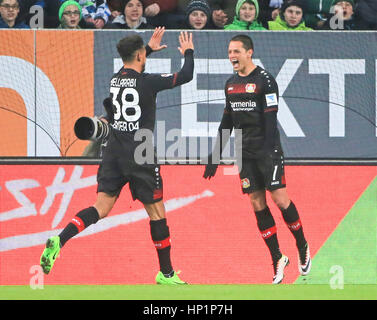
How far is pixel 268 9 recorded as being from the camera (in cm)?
1045

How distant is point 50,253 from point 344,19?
4078mm

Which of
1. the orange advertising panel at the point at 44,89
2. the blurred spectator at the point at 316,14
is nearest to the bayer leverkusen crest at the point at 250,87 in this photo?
the orange advertising panel at the point at 44,89

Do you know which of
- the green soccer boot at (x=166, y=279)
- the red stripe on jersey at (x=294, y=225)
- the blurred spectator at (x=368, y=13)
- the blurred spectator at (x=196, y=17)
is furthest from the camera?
the blurred spectator at (x=368, y=13)

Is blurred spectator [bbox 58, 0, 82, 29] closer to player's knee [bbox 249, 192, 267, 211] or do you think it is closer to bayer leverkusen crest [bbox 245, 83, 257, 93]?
bayer leverkusen crest [bbox 245, 83, 257, 93]

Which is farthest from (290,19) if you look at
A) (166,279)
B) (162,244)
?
(166,279)

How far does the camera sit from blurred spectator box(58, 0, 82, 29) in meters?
10.1

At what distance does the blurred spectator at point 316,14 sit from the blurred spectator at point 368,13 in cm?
29

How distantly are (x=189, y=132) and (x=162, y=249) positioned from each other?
1.45 metres

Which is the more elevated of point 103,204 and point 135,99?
point 135,99

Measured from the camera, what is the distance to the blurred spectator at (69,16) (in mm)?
10078

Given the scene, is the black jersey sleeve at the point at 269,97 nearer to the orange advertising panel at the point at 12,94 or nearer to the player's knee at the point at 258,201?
the player's knee at the point at 258,201

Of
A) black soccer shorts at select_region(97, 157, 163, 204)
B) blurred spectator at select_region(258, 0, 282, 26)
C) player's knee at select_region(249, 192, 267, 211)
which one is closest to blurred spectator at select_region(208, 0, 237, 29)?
blurred spectator at select_region(258, 0, 282, 26)

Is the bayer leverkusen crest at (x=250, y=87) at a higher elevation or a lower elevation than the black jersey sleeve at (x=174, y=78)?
lower

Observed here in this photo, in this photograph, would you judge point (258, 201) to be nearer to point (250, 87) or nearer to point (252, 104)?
point (252, 104)
